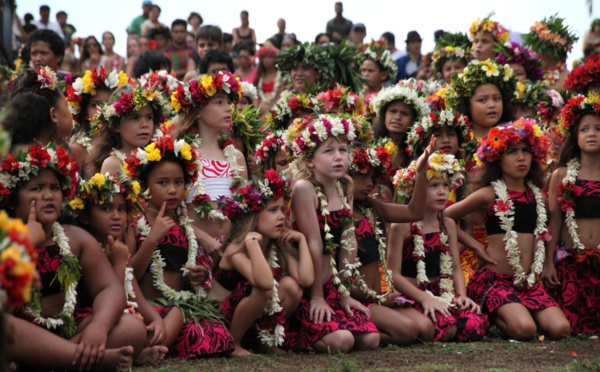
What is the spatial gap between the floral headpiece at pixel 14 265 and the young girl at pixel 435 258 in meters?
3.99

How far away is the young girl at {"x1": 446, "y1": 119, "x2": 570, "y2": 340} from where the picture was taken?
20.9ft

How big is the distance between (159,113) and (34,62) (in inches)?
103

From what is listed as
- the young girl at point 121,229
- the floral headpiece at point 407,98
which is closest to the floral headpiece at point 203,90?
the young girl at point 121,229

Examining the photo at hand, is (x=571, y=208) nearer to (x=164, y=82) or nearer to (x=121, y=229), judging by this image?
(x=121, y=229)

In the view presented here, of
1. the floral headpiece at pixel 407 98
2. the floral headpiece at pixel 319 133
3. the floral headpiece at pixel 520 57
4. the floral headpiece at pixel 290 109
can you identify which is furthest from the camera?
the floral headpiece at pixel 520 57

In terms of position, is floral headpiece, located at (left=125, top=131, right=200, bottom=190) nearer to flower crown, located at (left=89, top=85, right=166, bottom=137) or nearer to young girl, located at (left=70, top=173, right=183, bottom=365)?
young girl, located at (left=70, top=173, right=183, bottom=365)

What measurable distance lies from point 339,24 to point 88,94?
292 inches

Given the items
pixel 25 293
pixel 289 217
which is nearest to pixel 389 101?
pixel 289 217

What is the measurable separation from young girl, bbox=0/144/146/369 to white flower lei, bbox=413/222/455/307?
2.29m

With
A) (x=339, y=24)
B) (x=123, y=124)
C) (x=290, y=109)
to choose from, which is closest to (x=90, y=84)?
(x=123, y=124)

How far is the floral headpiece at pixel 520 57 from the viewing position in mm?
9203

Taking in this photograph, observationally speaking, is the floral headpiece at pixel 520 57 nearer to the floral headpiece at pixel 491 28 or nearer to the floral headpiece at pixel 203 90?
the floral headpiece at pixel 491 28

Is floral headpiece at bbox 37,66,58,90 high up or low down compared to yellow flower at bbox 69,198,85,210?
up

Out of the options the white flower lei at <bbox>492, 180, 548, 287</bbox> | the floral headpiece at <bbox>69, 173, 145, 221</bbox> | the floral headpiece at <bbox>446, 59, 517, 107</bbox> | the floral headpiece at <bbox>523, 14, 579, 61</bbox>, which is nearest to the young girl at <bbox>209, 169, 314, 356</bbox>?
the floral headpiece at <bbox>69, 173, 145, 221</bbox>
